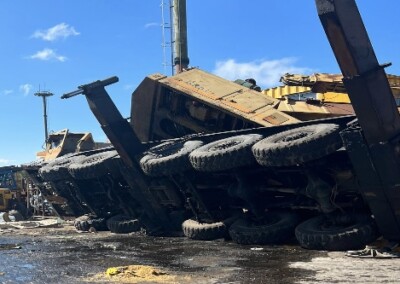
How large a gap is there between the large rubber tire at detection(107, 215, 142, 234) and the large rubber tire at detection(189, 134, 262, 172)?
106 inches

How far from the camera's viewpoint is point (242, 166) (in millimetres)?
6574

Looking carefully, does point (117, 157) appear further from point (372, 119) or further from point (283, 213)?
point (372, 119)

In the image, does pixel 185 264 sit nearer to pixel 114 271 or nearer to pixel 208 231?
pixel 114 271

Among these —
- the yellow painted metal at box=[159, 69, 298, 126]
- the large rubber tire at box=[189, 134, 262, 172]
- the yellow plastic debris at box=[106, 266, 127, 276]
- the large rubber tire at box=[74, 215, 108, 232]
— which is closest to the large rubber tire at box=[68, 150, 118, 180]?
the large rubber tire at box=[74, 215, 108, 232]

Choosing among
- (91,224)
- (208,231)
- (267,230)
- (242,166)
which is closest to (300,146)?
(242,166)

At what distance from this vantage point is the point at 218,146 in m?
7.01

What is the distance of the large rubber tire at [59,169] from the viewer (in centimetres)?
1015

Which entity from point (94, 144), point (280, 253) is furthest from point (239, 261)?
point (94, 144)

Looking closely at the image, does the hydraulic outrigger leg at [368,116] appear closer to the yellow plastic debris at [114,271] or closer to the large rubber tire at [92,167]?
the yellow plastic debris at [114,271]

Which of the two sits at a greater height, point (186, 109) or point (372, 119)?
point (186, 109)

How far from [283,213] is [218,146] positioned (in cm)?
133

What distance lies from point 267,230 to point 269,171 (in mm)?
880

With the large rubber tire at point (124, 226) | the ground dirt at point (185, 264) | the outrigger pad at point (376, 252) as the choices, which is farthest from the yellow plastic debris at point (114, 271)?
the large rubber tire at point (124, 226)

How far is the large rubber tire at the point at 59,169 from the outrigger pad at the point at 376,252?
6.73 m
